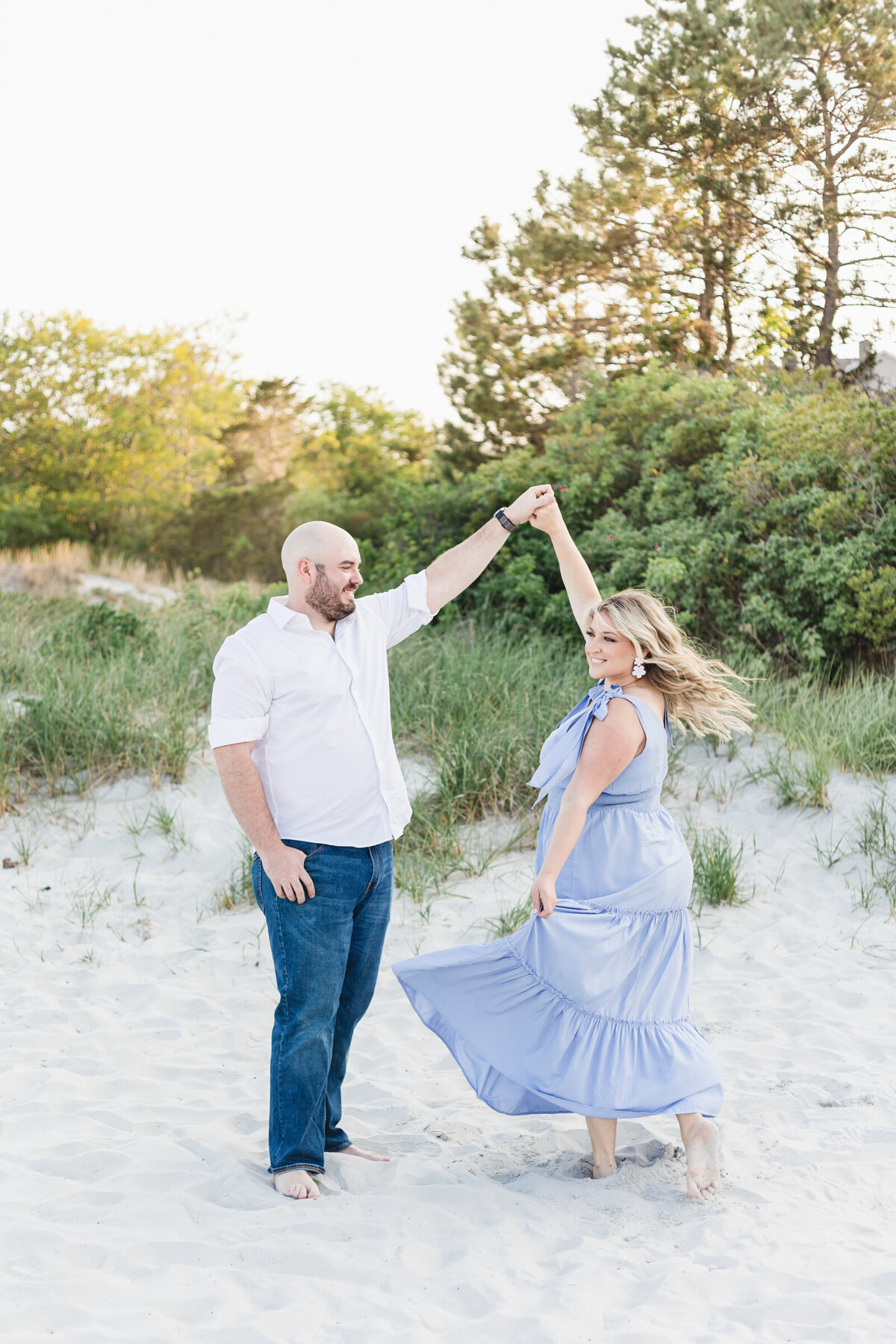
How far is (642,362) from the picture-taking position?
15102mm

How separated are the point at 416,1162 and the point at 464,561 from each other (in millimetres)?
1937

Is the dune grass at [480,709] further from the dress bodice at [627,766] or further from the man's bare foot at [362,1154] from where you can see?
the dress bodice at [627,766]

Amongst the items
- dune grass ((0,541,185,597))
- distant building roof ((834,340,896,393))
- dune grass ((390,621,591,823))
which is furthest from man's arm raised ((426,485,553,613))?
dune grass ((0,541,185,597))

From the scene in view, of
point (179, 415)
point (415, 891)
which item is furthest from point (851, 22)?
point (179, 415)

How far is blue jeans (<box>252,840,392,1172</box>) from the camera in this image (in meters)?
3.09

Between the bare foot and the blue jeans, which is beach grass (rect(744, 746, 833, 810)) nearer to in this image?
the bare foot

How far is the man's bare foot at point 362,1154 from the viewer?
346 centimetres

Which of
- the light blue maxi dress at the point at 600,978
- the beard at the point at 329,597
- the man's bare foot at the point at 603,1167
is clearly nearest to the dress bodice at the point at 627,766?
the light blue maxi dress at the point at 600,978

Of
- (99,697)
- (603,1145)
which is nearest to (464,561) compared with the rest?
(603,1145)

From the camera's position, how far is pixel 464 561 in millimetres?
3514

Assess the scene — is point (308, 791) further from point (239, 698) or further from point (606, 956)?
point (606, 956)

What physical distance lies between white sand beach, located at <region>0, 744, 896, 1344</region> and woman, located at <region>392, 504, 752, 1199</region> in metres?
0.32

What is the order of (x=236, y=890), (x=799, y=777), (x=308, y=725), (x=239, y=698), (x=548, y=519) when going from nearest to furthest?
(x=239, y=698) < (x=308, y=725) < (x=548, y=519) < (x=236, y=890) < (x=799, y=777)

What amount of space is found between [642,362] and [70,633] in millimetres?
9364
